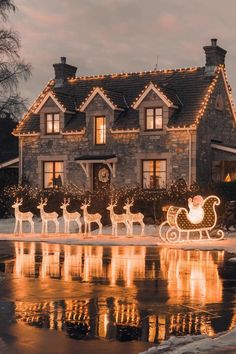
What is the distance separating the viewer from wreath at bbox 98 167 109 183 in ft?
118

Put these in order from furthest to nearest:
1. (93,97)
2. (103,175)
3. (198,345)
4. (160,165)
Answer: (103,175)
(93,97)
(160,165)
(198,345)

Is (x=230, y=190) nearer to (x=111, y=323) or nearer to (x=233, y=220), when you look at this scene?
(x=233, y=220)

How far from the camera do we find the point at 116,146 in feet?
117

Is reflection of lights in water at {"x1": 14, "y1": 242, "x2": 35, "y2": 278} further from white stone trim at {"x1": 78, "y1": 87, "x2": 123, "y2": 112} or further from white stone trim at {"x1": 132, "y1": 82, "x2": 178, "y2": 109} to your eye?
white stone trim at {"x1": 78, "y1": 87, "x2": 123, "y2": 112}

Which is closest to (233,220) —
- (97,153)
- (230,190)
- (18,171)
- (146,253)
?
(230,190)

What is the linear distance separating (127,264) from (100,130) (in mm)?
20123

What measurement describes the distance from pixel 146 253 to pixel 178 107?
52.5 feet

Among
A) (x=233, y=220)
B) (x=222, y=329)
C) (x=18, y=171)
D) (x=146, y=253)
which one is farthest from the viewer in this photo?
(x=18, y=171)

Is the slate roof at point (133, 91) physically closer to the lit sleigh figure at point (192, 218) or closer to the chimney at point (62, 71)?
the chimney at point (62, 71)

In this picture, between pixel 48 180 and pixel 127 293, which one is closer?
pixel 127 293

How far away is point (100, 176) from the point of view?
36.3 m

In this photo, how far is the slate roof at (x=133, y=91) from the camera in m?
34.7

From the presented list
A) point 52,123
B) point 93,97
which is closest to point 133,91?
point 93,97

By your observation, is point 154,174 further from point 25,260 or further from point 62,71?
point 25,260
